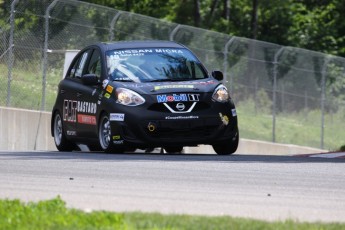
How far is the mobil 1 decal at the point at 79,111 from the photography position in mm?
19547

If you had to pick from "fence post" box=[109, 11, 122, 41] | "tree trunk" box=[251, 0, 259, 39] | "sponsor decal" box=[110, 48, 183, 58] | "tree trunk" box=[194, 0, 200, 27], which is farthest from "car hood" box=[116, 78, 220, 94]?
"tree trunk" box=[194, 0, 200, 27]

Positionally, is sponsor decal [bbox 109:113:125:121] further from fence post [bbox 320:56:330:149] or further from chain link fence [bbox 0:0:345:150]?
fence post [bbox 320:56:330:149]

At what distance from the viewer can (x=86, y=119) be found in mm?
19828

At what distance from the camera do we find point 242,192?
1224 cm

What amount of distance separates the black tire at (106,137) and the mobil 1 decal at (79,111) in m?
0.31

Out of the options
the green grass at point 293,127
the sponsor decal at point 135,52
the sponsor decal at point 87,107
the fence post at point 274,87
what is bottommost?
the green grass at point 293,127

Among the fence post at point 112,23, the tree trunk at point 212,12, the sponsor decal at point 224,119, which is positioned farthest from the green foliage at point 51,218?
the tree trunk at point 212,12

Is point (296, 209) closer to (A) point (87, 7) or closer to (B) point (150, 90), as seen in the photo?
(B) point (150, 90)

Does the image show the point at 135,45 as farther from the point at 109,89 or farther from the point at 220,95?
the point at 220,95

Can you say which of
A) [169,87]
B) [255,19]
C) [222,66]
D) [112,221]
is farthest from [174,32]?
[112,221]

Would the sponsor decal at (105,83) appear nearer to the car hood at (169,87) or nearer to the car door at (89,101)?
the car door at (89,101)

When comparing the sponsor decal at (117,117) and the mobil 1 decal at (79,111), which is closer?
the sponsor decal at (117,117)

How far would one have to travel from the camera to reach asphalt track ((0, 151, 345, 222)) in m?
10.8

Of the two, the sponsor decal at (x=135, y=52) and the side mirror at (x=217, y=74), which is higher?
the sponsor decal at (x=135, y=52)
